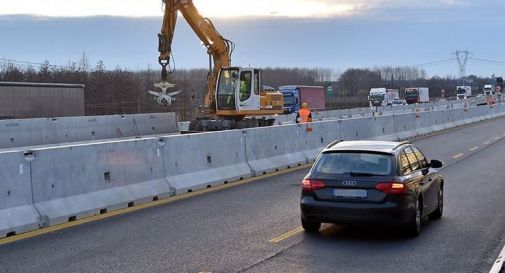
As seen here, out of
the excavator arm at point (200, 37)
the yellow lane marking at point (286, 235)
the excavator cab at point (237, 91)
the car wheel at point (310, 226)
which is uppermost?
the excavator arm at point (200, 37)

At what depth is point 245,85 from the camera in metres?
28.3

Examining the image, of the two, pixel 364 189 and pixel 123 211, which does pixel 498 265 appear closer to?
pixel 364 189

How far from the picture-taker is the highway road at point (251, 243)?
7.16 metres

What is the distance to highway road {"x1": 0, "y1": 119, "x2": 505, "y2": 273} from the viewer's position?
7.16m

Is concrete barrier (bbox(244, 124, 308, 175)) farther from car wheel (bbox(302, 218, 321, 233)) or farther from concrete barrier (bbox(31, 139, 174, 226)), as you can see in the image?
car wheel (bbox(302, 218, 321, 233))

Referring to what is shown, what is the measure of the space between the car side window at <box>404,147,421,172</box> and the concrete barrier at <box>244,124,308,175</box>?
7104 mm

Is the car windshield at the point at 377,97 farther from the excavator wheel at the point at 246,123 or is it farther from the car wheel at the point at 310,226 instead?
the car wheel at the point at 310,226

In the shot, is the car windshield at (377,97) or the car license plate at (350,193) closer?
the car license plate at (350,193)

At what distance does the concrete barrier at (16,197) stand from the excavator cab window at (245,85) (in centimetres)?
1911

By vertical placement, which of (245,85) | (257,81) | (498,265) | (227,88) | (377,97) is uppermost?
(257,81)

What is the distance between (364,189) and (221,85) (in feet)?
67.1

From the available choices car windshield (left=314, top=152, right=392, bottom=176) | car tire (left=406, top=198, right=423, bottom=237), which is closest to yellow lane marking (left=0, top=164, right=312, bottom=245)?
car windshield (left=314, top=152, right=392, bottom=176)

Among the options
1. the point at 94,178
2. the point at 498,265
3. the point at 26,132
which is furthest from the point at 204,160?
Result: the point at 26,132

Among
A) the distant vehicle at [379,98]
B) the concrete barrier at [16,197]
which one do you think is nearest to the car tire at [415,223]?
the concrete barrier at [16,197]
